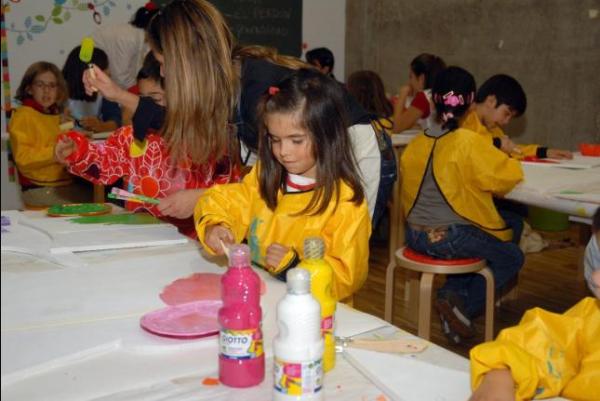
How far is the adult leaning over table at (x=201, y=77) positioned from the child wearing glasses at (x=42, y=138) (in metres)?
1.45

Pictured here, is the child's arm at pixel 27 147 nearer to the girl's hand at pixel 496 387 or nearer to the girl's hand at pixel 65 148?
the girl's hand at pixel 65 148

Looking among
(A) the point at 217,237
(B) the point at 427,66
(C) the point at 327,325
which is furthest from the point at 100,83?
(B) the point at 427,66

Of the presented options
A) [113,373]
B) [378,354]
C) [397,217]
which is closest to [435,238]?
[397,217]

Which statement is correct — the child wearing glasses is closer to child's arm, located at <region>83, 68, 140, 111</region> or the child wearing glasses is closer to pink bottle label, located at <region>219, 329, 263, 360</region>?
child's arm, located at <region>83, 68, 140, 111</region>

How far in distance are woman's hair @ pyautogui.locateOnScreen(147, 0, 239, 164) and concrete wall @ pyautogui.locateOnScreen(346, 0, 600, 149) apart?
3978mm

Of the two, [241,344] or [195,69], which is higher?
[195,69]

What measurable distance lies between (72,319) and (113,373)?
242mm

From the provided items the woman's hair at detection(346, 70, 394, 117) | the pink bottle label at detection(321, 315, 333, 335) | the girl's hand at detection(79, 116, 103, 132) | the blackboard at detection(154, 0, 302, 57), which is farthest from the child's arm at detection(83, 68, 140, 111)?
the blackboard at detection(154, 0, 302, 57)

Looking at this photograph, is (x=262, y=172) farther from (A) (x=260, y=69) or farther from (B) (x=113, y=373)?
(B) (x=113, y=373)

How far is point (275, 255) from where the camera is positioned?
64.4 inches

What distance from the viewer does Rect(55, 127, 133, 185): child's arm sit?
2.41 metres

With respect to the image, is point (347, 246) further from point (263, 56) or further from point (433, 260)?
point (433, 260)

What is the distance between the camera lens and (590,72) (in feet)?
17.3

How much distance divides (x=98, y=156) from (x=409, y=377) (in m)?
1.64
